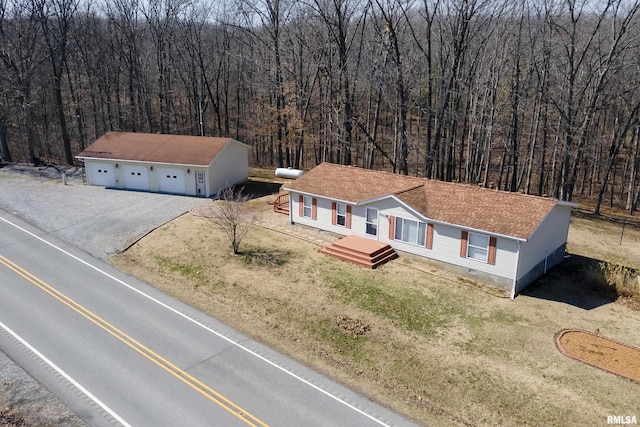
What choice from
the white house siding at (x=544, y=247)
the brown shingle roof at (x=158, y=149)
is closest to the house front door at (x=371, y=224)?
the white house siding at (x=544, y=247)

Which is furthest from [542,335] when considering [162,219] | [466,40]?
[466,40]

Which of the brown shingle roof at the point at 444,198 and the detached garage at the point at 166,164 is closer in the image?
the brown shingle roof at the point at 444,198

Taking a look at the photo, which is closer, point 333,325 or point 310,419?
point 310,419

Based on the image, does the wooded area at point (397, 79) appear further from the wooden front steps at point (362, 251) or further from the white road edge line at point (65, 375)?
the white road edge line at point (65, 375)

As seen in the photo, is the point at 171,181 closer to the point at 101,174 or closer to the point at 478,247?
the point at 101,174

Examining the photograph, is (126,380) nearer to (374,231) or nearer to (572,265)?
(374,231)

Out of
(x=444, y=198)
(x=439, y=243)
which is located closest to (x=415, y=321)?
(x=439, y=243)
